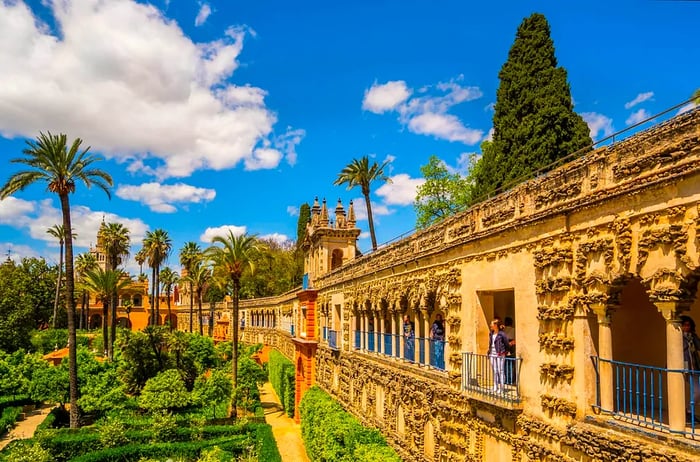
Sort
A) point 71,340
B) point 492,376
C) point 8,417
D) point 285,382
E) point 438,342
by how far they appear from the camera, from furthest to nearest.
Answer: point 285,382, point 8,417, point 71,340, point 438,342, point 492,376

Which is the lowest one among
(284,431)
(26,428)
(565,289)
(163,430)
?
(284,431)

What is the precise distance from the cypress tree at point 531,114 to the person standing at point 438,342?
1292 centimetres

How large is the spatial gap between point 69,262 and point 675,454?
98.6 feet

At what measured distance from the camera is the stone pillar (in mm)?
8258

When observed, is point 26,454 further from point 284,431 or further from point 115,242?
point 115,242

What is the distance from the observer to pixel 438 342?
47.6 ft

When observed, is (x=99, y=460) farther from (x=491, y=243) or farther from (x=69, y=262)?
(x=491, y=243)

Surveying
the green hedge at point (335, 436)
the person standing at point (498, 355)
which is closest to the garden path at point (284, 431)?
the green hedge at point (335, 436)

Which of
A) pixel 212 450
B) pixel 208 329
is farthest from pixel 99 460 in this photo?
pixel 208 329

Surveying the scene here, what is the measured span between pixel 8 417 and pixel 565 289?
107ft

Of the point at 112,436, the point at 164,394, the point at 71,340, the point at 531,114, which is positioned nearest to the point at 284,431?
the point at 164,394

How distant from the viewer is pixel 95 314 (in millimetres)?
90125

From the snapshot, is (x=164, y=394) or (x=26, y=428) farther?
(x=164, y=394)

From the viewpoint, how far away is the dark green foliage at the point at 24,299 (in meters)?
47.4
